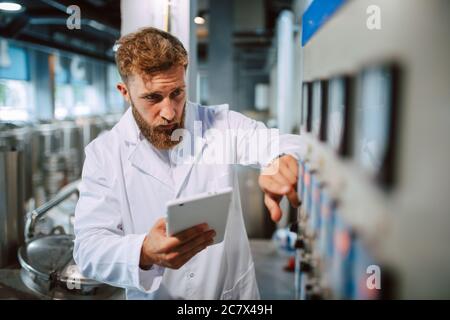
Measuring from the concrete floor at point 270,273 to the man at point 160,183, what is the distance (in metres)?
0.12

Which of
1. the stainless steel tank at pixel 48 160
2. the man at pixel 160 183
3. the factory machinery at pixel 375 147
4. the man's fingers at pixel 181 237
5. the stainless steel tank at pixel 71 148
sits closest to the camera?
the factory machinery at pixel 375 147

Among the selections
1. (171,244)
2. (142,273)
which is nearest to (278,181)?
(171,244)

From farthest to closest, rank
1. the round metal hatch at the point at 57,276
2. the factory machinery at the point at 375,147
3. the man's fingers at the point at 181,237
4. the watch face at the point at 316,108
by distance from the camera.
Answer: the round metal hatch at the point at 57,276
the watch face at the point at 316,108
the man's fingers at the point at 181,237
the factory machinery at the point at 375,147

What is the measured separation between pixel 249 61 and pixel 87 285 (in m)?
1.08

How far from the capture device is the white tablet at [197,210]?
0.99 meters

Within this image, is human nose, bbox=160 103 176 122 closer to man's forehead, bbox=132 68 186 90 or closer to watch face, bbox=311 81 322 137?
man's forehead, bbox=132 68 186 90

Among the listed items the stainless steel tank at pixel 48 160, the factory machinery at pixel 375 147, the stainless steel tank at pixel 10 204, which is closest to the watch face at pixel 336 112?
the factory machinery at pixel 375 147

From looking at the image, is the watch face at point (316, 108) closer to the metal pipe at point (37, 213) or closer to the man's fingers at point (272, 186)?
the man's fingers at point (272, 186)

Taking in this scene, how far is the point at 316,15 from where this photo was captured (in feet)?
4.17

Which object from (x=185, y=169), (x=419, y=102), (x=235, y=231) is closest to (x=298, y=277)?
(x=235, y=231)

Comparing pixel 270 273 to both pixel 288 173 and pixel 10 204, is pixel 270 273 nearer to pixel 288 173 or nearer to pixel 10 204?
pixel 288 173

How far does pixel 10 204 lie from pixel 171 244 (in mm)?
911
